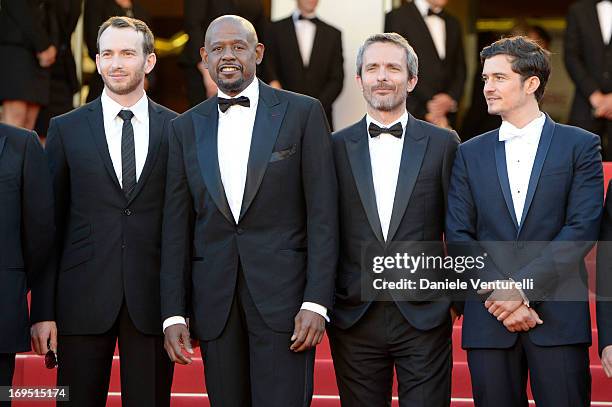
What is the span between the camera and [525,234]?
5.04m

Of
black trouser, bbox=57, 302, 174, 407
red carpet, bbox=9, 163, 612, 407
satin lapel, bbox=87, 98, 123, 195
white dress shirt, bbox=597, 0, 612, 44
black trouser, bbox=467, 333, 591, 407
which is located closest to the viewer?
black trouser, bbox=467, 333, 591, 407

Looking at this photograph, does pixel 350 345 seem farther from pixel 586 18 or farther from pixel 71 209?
pixel 586 18

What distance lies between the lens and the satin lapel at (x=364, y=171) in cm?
516

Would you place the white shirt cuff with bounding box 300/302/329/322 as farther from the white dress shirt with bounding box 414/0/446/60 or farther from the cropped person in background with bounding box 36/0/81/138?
the white dress shirt with bounding box 414/0/446/60

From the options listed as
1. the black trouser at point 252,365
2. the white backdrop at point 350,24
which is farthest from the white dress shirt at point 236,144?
the white backdrop at point 350,24

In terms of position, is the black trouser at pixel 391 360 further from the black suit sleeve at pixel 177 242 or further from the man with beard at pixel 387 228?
the black suit sleeve at pixel 177 242

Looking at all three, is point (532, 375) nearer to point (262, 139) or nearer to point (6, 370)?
point (262, 139)

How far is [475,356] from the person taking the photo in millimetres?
5035

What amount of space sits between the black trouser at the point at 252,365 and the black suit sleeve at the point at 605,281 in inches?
48.9

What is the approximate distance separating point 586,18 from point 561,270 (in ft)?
15.6

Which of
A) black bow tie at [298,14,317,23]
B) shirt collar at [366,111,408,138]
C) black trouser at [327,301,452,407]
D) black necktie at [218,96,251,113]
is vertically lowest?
black trouser at [327,301,452,407]

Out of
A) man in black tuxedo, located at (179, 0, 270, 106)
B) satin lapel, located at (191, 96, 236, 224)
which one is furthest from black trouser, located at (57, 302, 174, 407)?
man in black tuxedo, located at (179, 0, 270, 106)

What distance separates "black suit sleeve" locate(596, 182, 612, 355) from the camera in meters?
5.02

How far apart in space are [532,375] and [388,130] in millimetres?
1228
